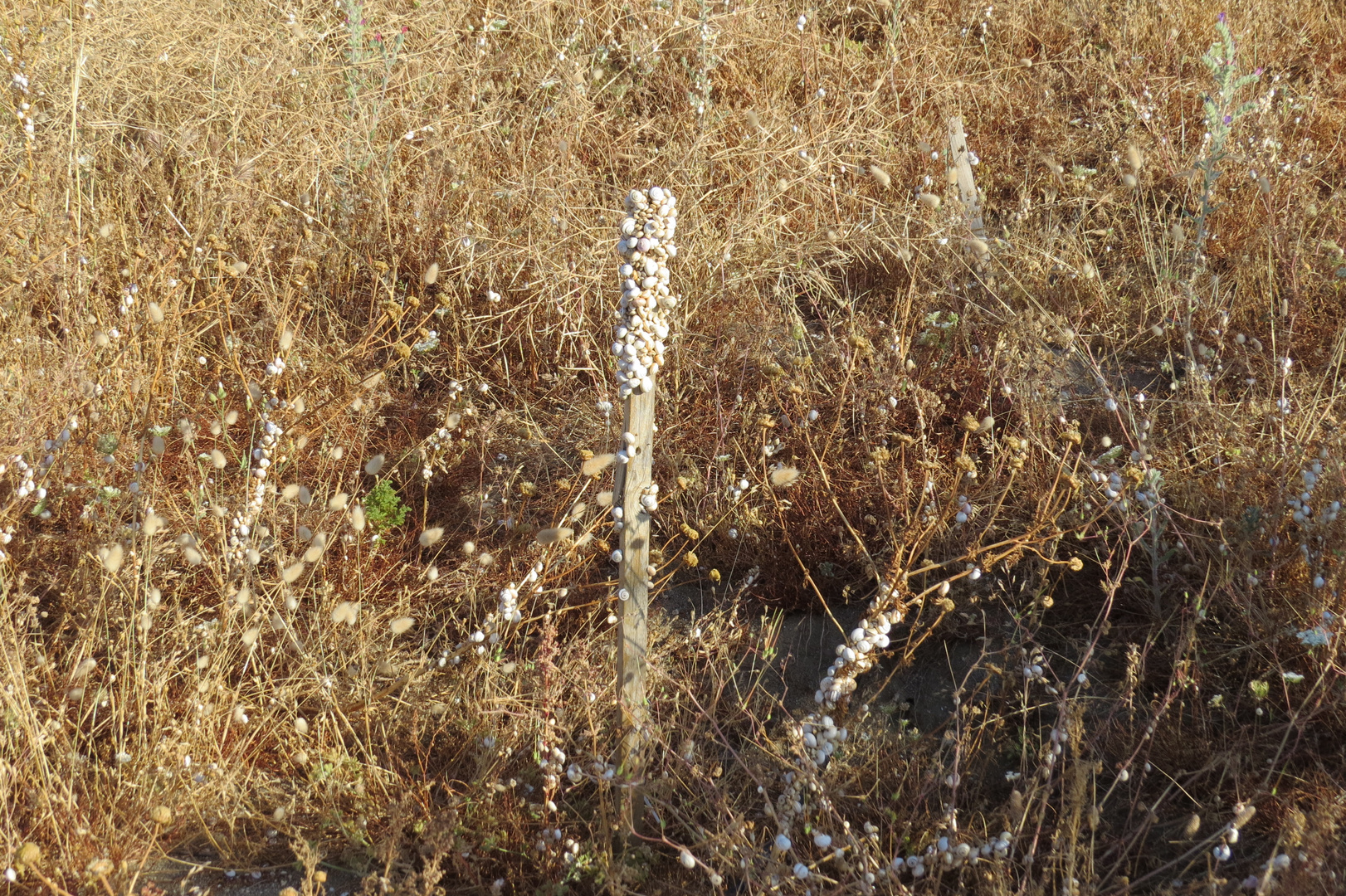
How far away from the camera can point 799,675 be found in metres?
2.56

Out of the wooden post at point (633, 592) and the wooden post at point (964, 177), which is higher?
the wooden post at point (964, 177)

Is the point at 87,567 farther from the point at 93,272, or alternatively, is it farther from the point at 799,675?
the point at 799,675

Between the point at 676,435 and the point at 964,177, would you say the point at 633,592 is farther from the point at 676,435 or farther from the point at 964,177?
the point at 964,177

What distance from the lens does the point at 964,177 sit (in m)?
3.62

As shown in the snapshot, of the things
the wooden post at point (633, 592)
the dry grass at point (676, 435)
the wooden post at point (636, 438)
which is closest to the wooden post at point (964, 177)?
the dry grass at point (676, 435)

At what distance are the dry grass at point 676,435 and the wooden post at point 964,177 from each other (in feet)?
0.24

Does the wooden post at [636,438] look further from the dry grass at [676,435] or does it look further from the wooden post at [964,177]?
the wooden post at [964,177]

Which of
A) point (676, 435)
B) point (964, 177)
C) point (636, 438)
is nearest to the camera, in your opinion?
point (636, 438)

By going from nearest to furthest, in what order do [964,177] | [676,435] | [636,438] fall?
1. [636,438]
2. [676,435]
3. [964,177]

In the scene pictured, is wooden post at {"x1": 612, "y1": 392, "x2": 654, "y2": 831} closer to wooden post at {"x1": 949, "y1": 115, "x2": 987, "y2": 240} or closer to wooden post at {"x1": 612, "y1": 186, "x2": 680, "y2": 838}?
wooden post at {"x1": 612, "y1": 186, "x2": 680, "y2": 838}

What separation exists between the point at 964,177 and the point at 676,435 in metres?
1.58

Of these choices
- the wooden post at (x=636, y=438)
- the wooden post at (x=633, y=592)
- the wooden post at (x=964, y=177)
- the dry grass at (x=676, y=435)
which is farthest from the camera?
the wooden post at (x=964, y=177)

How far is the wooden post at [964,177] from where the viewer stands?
11.4ft

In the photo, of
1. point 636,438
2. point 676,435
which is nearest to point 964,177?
point 676,435
